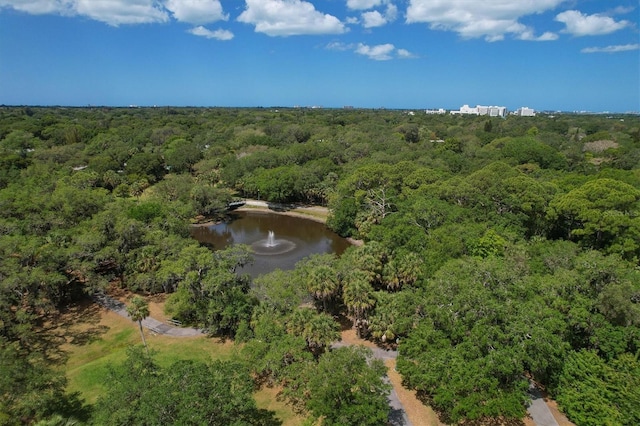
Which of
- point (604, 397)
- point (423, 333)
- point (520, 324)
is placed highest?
point (520, 324)

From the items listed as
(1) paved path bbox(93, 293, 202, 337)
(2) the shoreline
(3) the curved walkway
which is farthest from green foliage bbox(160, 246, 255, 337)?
(2) the shoreline

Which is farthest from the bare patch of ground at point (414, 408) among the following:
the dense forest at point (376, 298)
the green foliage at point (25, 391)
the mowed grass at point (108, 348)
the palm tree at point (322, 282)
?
the green foliage at point (25, 391)

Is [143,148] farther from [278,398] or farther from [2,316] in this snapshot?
[278,398]

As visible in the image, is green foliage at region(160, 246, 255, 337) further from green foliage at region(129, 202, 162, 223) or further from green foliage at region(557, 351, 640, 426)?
green foliage at region(557, 351, 640, 426)

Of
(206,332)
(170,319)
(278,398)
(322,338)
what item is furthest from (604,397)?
(170,319)

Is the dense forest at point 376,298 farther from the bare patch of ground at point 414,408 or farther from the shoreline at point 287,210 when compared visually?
the shoreline at point 287,210

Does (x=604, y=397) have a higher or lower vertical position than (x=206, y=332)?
higher

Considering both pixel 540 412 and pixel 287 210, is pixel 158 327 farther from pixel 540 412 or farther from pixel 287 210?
pixel 287 210
